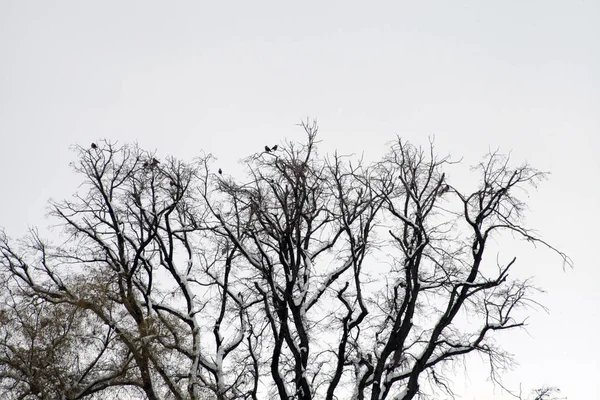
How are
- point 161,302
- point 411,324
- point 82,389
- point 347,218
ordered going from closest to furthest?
point 82,389 → point 411,324 → point 347,218 → point 161,302

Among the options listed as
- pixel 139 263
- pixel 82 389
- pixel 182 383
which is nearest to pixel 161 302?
pixel 139 263

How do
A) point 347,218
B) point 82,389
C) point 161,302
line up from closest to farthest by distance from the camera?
point 82,389, point 347,218, point 161,302

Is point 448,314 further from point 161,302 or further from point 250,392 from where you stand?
point 161,302

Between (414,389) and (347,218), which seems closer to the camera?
(414,389)

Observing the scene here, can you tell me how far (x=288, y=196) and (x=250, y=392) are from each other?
16.2 ft

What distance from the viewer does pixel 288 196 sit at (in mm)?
16891

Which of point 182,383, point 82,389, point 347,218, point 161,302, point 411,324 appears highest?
point 347,218

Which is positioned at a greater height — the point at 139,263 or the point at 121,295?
the point at 139,263

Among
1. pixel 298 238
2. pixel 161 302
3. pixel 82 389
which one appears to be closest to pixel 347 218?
pixel 298 238

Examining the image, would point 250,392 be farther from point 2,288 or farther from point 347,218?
point 2,288

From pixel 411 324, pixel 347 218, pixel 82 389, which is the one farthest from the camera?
pixel 347 218

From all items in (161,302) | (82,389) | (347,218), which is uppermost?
(347,218)

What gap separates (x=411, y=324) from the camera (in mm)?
16281

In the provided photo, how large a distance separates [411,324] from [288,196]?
4.44 m
